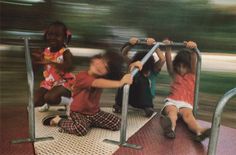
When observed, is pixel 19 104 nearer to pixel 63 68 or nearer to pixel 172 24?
pixel 63 68

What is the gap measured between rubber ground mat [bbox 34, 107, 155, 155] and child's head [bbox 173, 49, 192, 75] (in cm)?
41

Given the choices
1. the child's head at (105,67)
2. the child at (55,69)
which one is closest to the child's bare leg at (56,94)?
the child at (55,69)

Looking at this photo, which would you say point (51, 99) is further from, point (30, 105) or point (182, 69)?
point (182, 69)

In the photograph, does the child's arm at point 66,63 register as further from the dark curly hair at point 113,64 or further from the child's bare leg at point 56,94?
the dark curly hair at point 113,64

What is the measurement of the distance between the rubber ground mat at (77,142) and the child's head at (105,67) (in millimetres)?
320

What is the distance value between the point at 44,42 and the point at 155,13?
0.72m

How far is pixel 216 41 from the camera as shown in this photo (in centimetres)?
232

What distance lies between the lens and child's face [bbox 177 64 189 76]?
8.20ft

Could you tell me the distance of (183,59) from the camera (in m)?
2.53

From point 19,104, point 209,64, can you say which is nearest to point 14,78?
point 19,104

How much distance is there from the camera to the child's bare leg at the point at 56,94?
2.52 meters

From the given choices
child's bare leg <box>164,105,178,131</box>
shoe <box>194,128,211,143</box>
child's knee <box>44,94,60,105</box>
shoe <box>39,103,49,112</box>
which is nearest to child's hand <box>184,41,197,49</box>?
child's bare leg <box>164,105,178,131</box>

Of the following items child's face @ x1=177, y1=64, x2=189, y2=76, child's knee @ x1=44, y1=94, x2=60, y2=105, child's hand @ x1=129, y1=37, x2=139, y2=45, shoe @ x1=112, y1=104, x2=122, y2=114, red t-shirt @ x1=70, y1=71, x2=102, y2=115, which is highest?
child's hand @ x1=129, y1=37, x2=139, y2=45

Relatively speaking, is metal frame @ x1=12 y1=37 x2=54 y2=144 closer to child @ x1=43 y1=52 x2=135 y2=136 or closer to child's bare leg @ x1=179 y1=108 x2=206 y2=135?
child @ x1=43 y1=52 x2=135 y2=136
